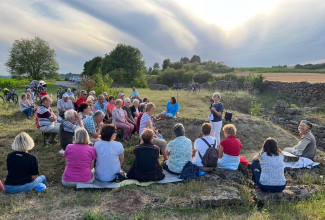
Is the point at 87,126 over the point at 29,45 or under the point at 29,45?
under

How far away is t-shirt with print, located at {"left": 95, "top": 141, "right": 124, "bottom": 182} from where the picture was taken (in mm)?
4832

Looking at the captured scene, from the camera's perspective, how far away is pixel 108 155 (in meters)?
4.84

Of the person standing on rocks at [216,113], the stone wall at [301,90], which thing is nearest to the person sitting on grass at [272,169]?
the person standing on rocks at [216,113]

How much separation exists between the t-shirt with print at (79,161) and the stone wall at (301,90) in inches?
788

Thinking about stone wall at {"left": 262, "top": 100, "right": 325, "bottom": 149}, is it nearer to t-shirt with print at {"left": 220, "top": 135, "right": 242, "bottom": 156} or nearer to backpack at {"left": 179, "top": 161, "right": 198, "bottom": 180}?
t-shirt with print at {"left": 220, "top": 135, "right": 242, "bottom": 156}

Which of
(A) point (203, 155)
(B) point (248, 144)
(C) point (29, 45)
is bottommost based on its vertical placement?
(B) point (248, 144)

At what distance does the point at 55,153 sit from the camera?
22.5ft

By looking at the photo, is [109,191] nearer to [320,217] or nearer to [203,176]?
[203,176]

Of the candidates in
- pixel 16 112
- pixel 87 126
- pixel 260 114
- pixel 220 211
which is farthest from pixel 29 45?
pixel 220 211

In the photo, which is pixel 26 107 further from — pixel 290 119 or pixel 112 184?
pixel 290 119

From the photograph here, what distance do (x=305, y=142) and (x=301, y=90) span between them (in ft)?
54.8

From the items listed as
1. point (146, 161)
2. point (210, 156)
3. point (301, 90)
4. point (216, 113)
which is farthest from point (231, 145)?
point (301, 90)

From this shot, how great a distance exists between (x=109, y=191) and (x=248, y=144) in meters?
6.37

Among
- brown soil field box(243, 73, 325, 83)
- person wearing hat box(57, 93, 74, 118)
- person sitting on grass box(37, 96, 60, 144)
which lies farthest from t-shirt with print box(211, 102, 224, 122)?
brown soil field box(243, 73, 325, 83)
